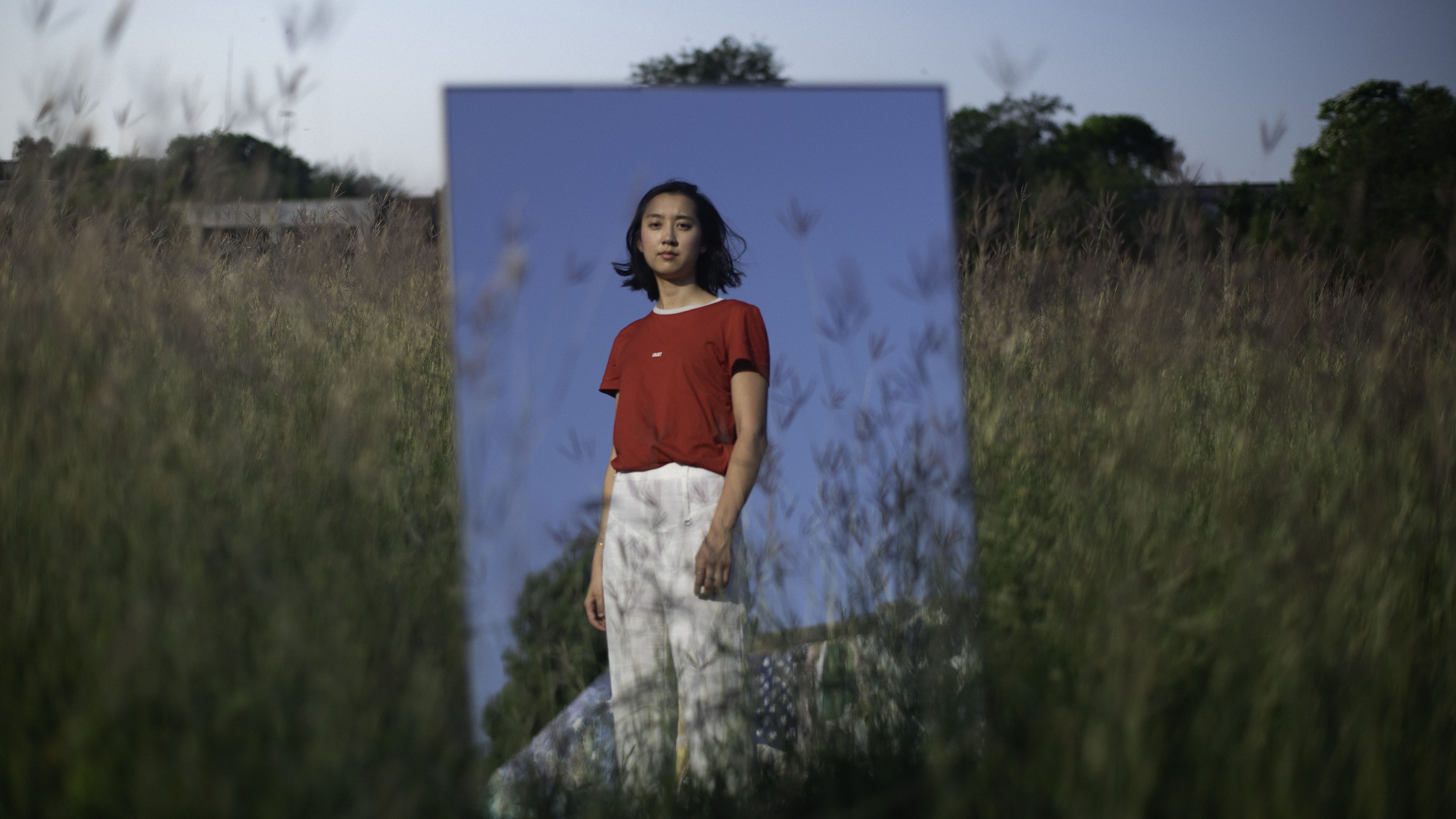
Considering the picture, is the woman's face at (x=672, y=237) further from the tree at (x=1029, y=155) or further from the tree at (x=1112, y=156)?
the tree at (x=1112, y=156)

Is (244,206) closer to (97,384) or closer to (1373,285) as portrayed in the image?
(97,384)

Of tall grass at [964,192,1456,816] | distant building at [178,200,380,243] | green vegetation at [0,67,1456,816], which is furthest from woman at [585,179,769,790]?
distant building at [178,200,380,243]

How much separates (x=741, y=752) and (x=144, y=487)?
1116 mm

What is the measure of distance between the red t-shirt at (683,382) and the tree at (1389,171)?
13.2 ft

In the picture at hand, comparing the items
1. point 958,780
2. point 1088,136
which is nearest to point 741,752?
point 958,780

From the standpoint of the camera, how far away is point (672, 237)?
2162mm

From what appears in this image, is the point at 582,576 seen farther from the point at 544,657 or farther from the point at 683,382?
the point at 683,382

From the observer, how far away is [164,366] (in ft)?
6.15

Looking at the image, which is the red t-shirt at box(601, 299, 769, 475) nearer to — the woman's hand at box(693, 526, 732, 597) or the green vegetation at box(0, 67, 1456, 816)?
the woman's hand at box(693, 526, 732, 597)

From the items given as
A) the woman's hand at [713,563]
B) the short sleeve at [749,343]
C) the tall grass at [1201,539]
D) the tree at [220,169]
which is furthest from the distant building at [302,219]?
the tall grass at [1201,539]

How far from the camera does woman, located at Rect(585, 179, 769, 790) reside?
1.81 metres

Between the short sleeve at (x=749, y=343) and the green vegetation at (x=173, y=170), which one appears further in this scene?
the short sleeve at (x=749, y=343)

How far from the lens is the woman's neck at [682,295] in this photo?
217cm

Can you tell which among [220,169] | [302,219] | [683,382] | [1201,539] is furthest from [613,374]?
[302,219]
